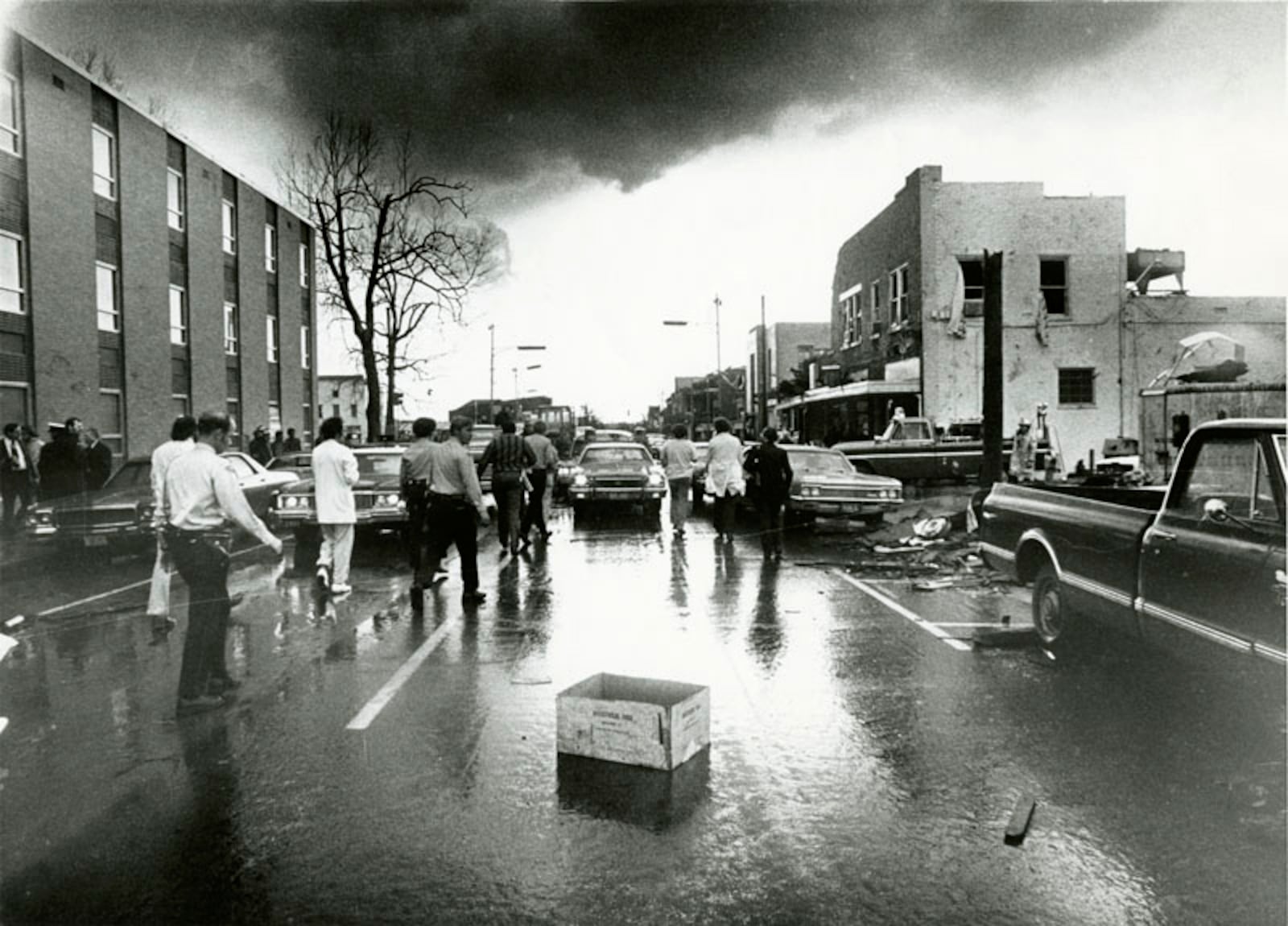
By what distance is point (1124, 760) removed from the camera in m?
4.79

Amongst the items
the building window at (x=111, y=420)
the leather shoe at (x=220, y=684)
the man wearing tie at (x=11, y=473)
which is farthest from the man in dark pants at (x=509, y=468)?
the building window at (x=111, y=420)

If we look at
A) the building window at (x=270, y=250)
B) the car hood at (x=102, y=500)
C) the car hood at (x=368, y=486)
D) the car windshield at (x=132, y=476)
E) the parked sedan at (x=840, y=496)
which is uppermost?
the building window at (x=270, y=250)

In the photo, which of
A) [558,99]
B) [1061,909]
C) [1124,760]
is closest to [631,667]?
[1124,760]

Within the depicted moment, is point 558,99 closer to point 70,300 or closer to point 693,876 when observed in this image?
point 693,876

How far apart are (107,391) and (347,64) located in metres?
20.7

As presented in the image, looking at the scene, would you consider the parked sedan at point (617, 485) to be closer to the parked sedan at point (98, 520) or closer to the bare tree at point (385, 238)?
the bare tree at point (385, 238)

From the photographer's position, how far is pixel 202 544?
5711 millimetres

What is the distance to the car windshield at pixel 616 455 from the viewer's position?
18781 mm

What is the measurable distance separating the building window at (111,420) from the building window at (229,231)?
673 cm

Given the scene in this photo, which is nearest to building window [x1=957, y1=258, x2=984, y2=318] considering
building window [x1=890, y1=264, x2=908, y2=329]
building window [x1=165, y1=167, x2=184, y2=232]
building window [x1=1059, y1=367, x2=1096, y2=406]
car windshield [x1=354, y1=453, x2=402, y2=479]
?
building window [x1=890, y1=264, x2=908, y2=329]

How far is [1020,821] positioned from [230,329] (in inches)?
1226

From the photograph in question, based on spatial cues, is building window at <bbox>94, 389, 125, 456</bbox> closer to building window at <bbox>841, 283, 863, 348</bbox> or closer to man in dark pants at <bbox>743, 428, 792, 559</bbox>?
man in dark pants at <bbox>743, 428, 792, 559</bbox>


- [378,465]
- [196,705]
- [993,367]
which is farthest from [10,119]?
[993,367]

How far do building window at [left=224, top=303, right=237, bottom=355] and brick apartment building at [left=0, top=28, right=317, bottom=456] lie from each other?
4cm
